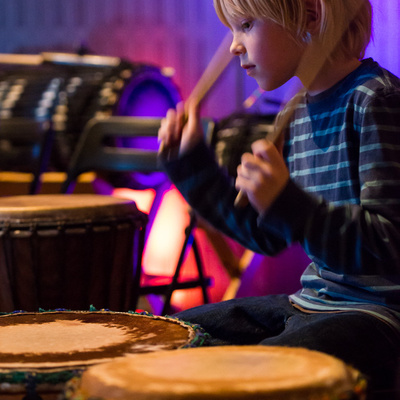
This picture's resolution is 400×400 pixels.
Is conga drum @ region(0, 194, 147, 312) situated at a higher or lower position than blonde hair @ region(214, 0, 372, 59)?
lower

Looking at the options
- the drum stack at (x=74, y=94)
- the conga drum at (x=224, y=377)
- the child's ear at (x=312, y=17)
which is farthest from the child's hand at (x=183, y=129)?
the drum stack at (x=74, y=94)

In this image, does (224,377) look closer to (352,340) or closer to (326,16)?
(352,340)

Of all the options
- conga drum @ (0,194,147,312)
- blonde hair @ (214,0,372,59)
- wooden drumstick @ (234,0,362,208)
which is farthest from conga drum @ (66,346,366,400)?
conga drum @ (0,194,147,312)

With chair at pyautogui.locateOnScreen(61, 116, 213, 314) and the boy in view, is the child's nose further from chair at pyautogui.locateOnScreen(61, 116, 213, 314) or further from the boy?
chair at pyautogui.locateOnScreen(61, 116, 213, 314)

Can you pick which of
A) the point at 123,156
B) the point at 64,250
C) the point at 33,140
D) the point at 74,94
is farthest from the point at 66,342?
the point at 74,94

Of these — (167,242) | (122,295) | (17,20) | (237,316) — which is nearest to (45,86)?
(17,20)

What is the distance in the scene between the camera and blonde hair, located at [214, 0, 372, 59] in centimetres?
106

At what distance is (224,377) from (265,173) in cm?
31

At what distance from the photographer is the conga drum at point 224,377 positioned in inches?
23.4

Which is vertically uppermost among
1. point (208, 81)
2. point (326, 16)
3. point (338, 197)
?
point (326, 16)

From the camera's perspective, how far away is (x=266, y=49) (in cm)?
108

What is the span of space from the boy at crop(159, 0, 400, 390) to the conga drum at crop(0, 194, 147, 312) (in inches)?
20.5

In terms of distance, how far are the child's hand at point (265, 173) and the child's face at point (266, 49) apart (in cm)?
26

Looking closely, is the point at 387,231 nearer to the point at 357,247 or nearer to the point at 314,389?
the point at 357,247
